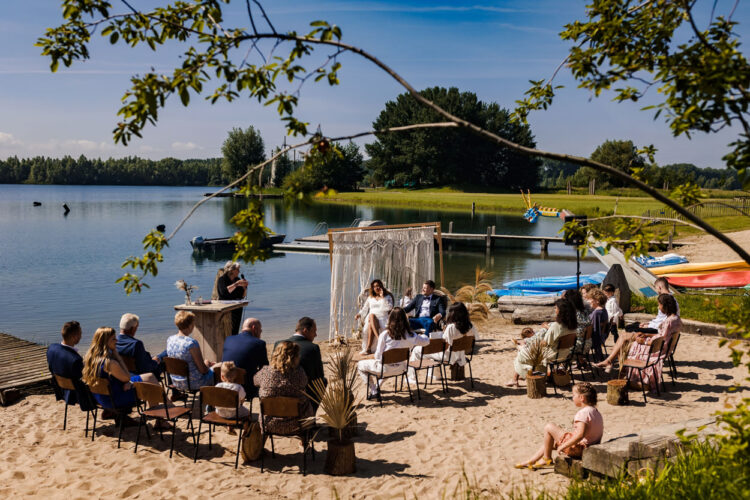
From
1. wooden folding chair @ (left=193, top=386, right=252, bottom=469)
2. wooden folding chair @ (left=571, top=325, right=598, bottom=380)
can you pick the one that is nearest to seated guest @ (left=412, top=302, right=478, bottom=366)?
wooden folding chair @ (left=571, top=325, right=598, bottom=380)

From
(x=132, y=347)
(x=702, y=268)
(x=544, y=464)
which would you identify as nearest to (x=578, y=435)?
(x=544, y=464)

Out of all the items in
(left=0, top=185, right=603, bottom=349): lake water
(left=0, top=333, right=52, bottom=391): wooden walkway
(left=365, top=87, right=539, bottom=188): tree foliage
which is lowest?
(left=0, top=185, right=603, bottom=349): lake water

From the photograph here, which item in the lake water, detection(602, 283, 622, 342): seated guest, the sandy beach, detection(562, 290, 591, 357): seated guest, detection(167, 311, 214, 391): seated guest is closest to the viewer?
the sandy beach

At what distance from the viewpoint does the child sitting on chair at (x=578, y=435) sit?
5613 millimetres

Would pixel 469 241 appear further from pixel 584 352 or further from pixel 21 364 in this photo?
pixel 21 364

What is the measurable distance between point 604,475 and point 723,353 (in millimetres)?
6673

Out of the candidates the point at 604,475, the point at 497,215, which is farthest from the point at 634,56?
the point at 497,215

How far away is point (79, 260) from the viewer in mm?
33062

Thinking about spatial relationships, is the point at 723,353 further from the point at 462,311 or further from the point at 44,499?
the point at 44,499

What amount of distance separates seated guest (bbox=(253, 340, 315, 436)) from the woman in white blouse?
4754 millimetres

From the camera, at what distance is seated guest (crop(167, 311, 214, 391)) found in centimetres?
707

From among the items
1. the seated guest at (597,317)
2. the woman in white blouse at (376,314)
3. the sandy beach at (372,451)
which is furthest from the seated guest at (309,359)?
the seated guest at (597,317)

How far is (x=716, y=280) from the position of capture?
59.9 ft

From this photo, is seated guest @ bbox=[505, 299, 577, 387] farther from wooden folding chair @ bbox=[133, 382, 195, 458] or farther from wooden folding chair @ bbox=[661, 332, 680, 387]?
wooden folding chair @ bbox=[133, 382, 195, 458]
